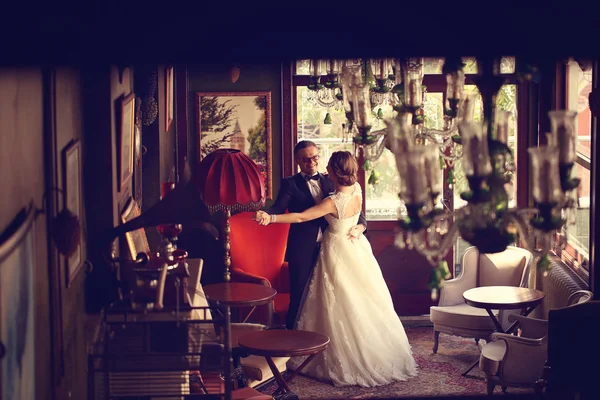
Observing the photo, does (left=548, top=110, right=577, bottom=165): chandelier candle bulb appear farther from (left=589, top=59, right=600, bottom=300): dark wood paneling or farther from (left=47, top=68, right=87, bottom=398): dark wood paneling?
(left=589, top=59, right=600, bottom=300): dark wood paneling

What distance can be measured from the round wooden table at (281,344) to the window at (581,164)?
243 centimetres

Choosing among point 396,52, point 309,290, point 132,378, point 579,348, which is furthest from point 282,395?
point 396,52

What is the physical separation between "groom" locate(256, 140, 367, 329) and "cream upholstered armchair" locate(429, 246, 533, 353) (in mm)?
1027

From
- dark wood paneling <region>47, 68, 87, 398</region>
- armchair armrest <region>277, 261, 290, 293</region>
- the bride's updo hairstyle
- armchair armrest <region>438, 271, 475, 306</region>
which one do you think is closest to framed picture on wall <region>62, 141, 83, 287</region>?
dark wood paneling <region>47, 68, 87, 398</region>

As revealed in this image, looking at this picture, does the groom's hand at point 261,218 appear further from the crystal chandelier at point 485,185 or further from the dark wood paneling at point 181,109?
the crystal chandelier at point 485,185

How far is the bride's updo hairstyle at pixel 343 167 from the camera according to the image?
7.58 m

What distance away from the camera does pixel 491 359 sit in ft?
23.3

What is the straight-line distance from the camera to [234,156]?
7258mm

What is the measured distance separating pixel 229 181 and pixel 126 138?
1.29m

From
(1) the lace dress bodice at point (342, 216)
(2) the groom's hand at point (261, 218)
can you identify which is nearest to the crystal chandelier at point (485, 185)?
(2) the groom's hand at point (261, 218)

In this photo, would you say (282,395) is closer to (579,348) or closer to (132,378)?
(579,348)

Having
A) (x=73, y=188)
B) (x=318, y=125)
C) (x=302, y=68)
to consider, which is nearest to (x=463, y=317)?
(x=318, y=125)

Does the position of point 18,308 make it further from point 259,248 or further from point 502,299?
point 259,248

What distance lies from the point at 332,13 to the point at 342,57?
0.16 meters
